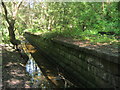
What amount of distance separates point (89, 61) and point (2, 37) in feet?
48.5

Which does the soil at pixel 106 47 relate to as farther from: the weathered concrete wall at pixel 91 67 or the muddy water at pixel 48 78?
the muddy water at pixel 48 78

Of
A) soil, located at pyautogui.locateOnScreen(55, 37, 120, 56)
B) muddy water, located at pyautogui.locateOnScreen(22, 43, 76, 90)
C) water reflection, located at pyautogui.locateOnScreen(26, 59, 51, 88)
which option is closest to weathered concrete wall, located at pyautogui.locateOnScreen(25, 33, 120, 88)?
soil, located at pyautogui.locateOnScreen(55, 37, 120, 56)

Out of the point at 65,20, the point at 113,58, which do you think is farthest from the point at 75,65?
the point at 65,20

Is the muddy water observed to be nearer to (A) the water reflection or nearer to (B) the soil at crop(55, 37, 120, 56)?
(A) the water reflection

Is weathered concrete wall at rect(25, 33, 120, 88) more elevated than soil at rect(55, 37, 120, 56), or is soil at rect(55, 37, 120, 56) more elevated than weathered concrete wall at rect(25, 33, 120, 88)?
soil at rect(55, 37, 120, 56)

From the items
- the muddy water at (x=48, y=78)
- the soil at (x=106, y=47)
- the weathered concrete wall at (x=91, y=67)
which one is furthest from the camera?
the muddy water at (x=48, y=78)

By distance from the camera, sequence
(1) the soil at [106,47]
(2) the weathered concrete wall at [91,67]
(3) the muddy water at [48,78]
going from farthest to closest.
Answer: (3) the muddy water at [48,78] < (1) the soil at [106,47] < (2) the weathered concrete wall at [91,67]

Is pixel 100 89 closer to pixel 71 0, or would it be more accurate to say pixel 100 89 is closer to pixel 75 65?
pixel 75 65

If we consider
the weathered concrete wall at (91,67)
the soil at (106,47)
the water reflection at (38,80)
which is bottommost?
the water reflection at (38,80)

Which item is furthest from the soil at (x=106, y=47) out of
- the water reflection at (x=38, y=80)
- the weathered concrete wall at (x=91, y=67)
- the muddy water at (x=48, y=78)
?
the water reflection at (x=38, y=80)

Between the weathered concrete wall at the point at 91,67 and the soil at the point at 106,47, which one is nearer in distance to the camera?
the weathered concrete wall at the point at 91,67

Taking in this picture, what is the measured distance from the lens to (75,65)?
571 centimetres

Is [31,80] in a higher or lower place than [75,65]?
lower

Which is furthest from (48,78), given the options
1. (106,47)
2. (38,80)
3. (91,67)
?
(106,47)
